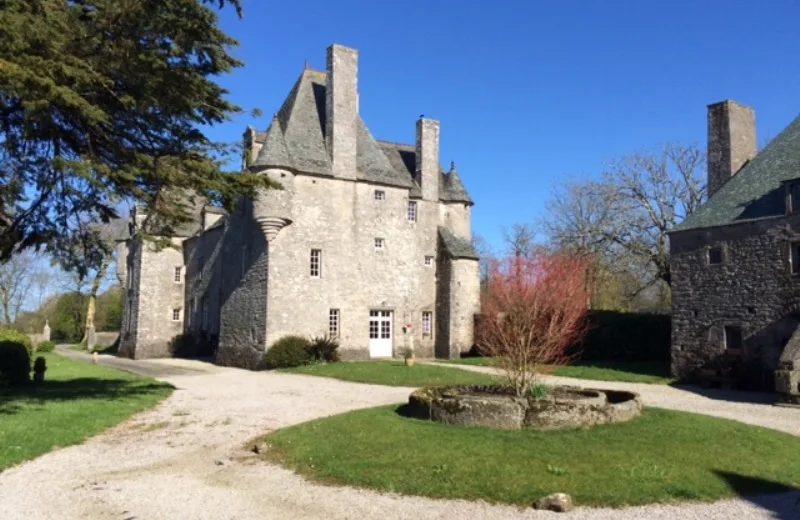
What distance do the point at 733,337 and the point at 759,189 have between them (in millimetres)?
4925

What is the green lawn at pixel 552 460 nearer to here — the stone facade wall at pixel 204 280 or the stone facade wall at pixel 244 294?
the stone facade wall at pixel 244 294

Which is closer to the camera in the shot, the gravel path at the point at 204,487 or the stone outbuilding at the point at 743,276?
the gravel path at the point at 204,487

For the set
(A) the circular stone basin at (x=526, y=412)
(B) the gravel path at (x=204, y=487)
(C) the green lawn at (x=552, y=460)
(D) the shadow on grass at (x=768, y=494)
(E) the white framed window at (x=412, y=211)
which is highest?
(E) the white framed window at (x=412, y=211)

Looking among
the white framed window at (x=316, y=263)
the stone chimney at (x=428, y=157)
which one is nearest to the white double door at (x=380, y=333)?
the white framed window at (x=316, y=263)

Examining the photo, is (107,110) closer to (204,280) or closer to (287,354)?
(287,354)

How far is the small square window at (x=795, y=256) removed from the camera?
18266 mm

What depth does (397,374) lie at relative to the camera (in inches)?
851

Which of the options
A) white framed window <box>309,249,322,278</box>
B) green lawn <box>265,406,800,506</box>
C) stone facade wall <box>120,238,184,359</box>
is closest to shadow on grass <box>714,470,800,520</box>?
green lawn <box>265,406,800,506</box>

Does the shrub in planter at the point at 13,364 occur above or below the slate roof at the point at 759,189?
below

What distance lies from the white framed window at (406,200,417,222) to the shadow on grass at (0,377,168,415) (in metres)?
15.9

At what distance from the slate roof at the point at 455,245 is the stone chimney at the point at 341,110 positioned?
5859mm

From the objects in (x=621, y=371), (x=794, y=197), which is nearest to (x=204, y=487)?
(x=621, y=371)

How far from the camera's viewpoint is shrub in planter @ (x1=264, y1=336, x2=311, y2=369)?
2680 cm

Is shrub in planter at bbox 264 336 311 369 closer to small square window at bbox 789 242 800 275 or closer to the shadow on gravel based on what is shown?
the shadow on gravel
